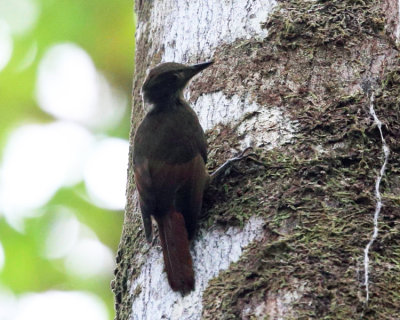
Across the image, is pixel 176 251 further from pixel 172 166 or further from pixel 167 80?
pixel 167 80

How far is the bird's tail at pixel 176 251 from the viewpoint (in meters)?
2.62

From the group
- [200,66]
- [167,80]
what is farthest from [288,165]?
[167,80]

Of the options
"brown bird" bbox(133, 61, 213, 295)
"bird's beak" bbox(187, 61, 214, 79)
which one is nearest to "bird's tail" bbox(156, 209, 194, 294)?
"brown bird" bbox(133, 61, 213, 295)

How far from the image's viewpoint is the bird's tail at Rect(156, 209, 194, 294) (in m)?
2.62

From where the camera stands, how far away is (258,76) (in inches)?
126

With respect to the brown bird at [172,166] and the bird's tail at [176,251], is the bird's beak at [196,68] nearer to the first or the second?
the brown bird at [172,166]

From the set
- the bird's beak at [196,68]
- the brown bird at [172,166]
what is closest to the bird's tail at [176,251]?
the brown bird at [172,166]

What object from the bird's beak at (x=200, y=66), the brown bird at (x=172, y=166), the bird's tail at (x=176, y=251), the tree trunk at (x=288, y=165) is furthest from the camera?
the bird's beak at (x=200, y=66)

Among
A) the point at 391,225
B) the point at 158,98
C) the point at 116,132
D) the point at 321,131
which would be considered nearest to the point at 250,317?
the point at 391,225

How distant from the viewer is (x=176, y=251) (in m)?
2.75

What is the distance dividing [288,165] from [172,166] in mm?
615

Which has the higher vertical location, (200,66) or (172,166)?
(200,66)

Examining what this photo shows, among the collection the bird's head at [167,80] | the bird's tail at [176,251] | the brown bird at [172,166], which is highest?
the bird's head at [167,80]

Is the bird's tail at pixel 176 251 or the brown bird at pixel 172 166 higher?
the brown bird at pixel 172 166
